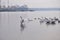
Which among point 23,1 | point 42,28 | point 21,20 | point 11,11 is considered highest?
point 23,1

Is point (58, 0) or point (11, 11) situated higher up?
point (58, 0)

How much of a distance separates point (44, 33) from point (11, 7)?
57 cm

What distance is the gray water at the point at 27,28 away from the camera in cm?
135

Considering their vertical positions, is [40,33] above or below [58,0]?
below

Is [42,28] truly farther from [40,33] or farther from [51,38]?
[51,38]

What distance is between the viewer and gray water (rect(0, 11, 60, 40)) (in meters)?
1.35

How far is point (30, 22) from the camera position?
136 cm

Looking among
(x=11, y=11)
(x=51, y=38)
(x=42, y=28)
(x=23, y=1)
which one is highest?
(x=23, y=1)

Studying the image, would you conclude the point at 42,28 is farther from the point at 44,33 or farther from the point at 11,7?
the point at 11,7

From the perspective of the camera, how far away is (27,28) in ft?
4.47

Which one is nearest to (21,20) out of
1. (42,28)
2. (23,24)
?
(23,24)

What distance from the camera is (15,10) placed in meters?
1.38

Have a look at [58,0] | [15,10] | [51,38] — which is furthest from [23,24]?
[58,0]

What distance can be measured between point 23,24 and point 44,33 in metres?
0.30
